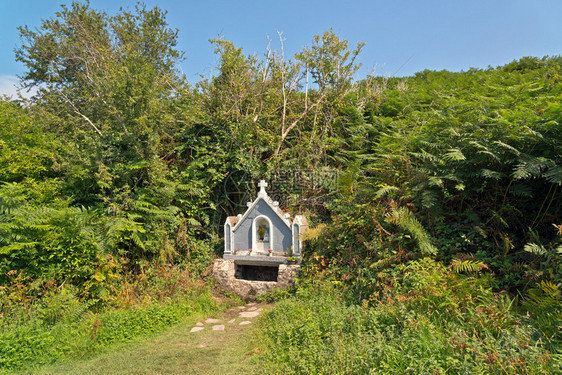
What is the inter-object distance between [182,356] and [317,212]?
5013mm

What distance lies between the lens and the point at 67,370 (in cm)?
475

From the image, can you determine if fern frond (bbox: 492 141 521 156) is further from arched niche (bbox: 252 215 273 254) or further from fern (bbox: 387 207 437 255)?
arched niche (bbox: 252 215 273 254)

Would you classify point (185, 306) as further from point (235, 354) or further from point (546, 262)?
point (546, 262)

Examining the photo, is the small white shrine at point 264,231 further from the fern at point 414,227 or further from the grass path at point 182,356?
the fern at point 414,227

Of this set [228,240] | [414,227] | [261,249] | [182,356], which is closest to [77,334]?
[182,356]

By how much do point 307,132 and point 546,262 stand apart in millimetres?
6814

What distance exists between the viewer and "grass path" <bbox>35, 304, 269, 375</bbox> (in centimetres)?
456

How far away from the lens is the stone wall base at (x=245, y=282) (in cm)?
758

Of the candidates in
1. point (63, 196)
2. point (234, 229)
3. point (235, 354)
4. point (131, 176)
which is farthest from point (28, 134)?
point (235, 354)

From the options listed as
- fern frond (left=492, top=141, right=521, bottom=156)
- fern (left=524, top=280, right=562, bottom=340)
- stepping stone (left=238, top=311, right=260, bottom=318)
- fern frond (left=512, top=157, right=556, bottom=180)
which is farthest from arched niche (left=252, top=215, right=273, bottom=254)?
fern (left=524, top=280, right=562, bottom=340)

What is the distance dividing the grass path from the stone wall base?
1594 millimetres

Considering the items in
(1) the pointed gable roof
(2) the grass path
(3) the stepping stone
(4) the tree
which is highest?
(4) the tree

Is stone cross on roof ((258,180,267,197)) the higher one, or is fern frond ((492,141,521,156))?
fern frond ((492,141,521,156))

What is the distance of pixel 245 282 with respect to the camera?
26.3 ft
